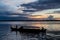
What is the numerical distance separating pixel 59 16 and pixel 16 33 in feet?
3.76

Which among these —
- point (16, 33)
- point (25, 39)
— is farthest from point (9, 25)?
point (25, 39)

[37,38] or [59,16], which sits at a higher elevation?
[59,16]

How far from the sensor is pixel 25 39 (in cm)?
412

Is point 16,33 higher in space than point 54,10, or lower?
lower

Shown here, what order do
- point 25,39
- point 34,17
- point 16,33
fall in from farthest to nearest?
point 34,17
point 16,33
point 25,39

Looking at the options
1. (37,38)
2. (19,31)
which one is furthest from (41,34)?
(19,31)

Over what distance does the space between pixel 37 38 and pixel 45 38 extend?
18cm

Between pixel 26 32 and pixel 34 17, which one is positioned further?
pixel 34 17

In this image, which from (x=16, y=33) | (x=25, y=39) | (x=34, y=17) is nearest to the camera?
(x=25, y=39)

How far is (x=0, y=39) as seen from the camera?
4.14 meters

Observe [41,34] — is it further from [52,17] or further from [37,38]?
[52,17]

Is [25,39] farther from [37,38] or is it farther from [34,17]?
[34,17]

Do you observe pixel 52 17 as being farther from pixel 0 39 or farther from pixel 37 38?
pixel 0 39

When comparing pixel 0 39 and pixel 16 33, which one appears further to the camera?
pixel 16 33
